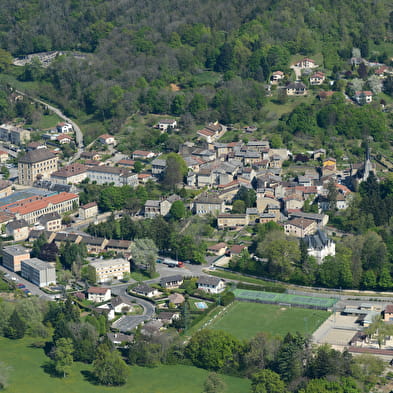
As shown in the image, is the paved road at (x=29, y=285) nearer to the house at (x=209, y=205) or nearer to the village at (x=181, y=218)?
the village at (x=181, y=218)

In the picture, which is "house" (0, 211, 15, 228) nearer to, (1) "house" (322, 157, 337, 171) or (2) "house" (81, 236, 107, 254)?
(2) "house" (81, 236, 107, 254)

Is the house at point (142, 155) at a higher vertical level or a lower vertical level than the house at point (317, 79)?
lower

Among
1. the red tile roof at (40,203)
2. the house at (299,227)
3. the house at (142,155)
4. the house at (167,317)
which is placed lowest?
the red tile roof at (40,203)

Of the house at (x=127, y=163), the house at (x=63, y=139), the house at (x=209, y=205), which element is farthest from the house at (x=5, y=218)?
the house at (x=63, y=139)

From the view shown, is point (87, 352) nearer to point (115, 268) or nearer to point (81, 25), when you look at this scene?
point (115, 268)

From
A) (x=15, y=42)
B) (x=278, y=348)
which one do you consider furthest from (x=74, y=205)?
(x=15, y=42)
